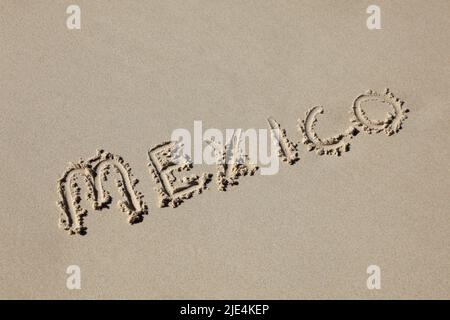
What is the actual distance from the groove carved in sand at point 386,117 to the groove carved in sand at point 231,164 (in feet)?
3.26

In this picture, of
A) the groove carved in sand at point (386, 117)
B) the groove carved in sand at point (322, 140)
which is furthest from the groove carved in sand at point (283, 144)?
the groove carved in sand at point (386, 117)

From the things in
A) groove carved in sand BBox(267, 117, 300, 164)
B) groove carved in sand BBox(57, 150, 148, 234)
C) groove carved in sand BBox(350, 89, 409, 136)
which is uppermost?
groove carved in sand BBox(350, 89, 409, 136)

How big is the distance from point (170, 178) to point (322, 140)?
1.30 metres

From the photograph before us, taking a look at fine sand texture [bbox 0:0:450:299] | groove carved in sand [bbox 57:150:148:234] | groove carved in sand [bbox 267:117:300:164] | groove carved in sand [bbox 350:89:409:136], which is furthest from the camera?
groove carved in sand [bbox 350:89:409:136]

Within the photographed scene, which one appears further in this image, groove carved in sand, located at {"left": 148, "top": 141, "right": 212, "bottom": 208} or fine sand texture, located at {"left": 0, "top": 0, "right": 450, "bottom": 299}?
groove carved in sand, located at {"left": 148, "top": 141, "right": 212, "bottom": 208}

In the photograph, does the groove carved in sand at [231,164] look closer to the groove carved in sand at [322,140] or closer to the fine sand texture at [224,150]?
the fine sand texture at [224,150]

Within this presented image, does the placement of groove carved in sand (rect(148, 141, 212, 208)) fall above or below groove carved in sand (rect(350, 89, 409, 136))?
below

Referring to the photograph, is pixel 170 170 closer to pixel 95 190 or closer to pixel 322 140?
pixel 95 190

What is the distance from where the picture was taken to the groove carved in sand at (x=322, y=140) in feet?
12.8

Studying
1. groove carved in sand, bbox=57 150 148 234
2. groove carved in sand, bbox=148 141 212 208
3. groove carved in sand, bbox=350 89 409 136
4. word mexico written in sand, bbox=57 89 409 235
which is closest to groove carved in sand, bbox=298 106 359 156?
word mexico written in sand, bbox=57 89 409 235

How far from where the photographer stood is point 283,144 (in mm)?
3943

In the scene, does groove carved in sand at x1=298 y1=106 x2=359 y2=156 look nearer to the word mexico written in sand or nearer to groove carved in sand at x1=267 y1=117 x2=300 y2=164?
the word mexico written in sand

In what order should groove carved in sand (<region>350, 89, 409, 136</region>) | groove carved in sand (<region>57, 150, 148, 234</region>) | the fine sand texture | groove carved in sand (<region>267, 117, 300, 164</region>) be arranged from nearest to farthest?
the fine sand texture < groove carved in sand (<region>57, 150, 148, 234</region>) < groove carved in sand (<region>267, 117, 300, 164</region>) < groove carved in sand (<region>350, 89, 409, 136</region>)

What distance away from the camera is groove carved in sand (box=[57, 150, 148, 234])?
371 cm
